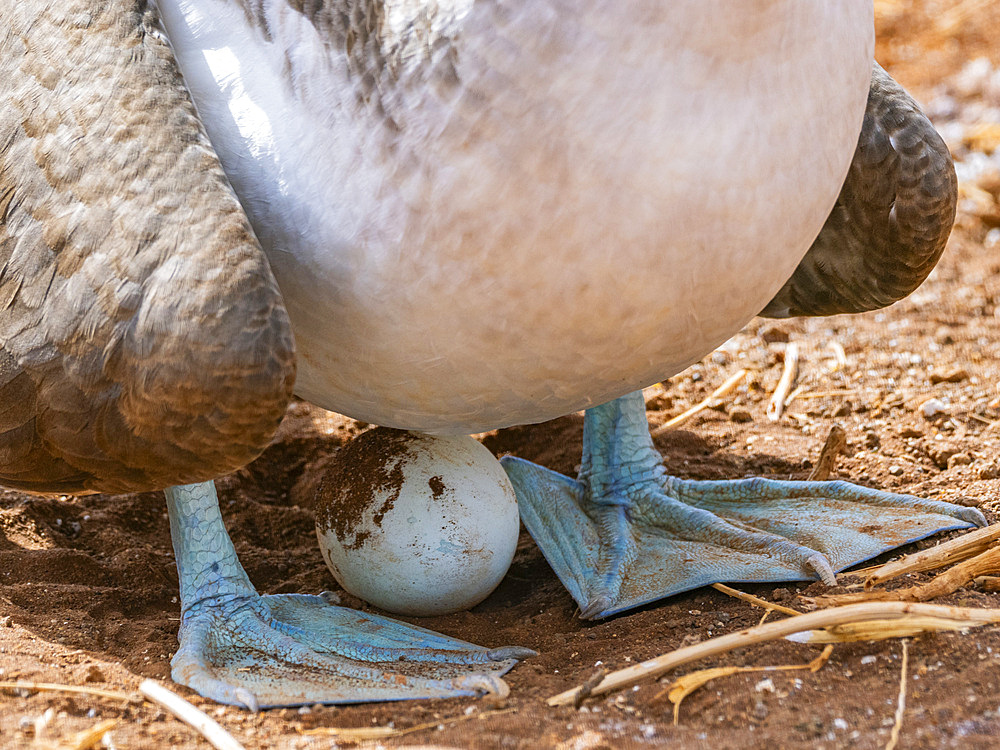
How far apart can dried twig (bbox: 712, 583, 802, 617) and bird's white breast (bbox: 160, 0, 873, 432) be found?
489 millimetres

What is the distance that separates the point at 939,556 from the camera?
221 cm

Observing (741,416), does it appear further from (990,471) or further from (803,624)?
(803,624)

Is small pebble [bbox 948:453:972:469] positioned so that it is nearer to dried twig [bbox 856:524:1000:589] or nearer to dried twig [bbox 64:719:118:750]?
dried twig [bbox 856:524:1000:589]

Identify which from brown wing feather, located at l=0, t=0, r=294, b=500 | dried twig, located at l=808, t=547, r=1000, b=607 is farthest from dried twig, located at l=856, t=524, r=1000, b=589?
brown wing feather, located at l=0, t=0, r=294, b=500

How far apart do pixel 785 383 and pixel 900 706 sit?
1816 millimetres

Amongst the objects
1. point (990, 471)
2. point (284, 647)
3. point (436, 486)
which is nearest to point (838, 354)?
point (990, 471)

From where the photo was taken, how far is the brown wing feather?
175 centimetres

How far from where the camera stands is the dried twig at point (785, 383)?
10.8 ft

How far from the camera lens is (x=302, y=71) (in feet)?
6.17

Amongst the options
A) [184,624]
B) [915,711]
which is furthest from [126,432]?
[915,711]

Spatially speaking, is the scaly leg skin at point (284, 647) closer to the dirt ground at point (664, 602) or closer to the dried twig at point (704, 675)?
the dirt ground at point (664, 602)

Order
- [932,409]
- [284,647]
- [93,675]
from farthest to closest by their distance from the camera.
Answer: [932,409], [284,647], [93,675]

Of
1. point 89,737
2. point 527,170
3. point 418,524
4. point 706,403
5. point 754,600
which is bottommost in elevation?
point 706,403

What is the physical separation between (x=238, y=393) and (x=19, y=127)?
66 cm
